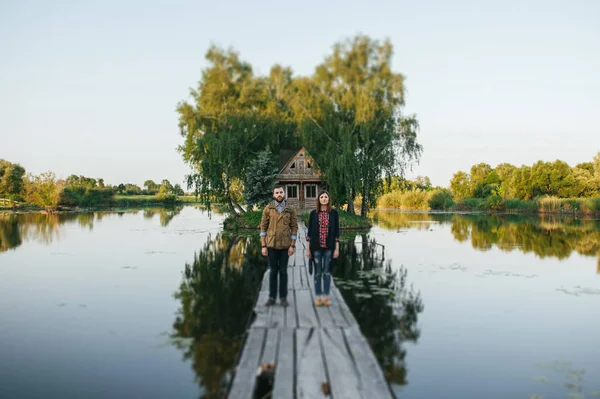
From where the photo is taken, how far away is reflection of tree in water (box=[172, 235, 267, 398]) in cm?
616

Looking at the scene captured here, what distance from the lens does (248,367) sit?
17.8 ft

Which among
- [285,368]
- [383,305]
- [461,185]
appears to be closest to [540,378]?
[285,368]

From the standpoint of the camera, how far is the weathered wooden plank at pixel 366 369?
4.80 metres

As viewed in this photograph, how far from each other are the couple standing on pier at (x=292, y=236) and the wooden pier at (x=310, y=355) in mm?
621

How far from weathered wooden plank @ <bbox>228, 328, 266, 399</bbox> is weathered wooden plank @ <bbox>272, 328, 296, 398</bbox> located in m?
0.26

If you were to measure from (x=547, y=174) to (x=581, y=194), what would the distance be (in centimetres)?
505

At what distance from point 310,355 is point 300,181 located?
32.0 meters

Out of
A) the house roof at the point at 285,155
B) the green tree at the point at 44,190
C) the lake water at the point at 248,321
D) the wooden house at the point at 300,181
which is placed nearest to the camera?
the lake water at the point at 248,321

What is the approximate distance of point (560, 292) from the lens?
1191 cm

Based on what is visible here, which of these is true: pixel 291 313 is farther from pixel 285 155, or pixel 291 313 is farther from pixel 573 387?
pixel 285 155

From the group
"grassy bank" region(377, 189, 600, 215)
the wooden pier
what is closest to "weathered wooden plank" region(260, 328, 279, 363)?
the wooden pier

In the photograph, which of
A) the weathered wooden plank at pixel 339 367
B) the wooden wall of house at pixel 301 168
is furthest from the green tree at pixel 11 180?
→ the weathered wooden plank at pixel 339 367

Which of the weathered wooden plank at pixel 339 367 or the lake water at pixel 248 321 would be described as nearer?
the weathered wooden plank at pixel 339 367

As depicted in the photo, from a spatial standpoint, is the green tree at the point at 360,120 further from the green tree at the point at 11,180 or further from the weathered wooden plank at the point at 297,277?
the green tree at the point at 11,180
